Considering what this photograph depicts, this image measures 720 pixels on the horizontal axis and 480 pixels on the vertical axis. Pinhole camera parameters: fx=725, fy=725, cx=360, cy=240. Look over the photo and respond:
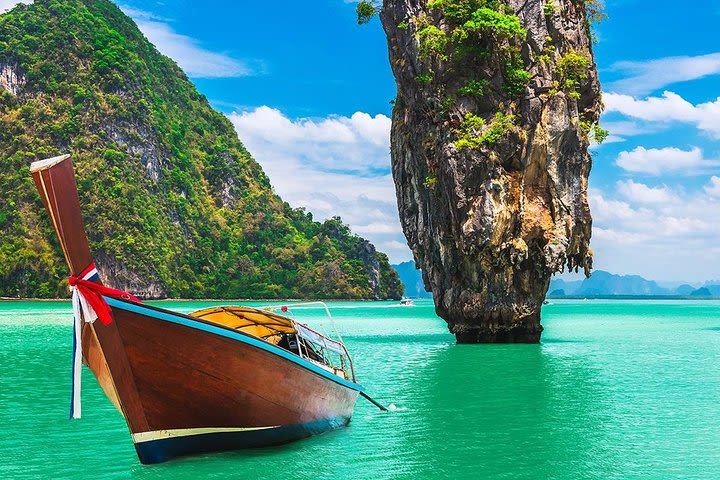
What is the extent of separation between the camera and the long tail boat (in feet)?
30.7

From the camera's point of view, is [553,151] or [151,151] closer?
[553,151]

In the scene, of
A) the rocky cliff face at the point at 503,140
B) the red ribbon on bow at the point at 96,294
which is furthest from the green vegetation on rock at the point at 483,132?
the red ribbon on bow at the point at 96,294

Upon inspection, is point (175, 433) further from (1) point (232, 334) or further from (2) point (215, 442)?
(1) point (232, 334)

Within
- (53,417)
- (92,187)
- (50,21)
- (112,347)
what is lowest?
(53,417)

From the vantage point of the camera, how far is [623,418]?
51.1 feet

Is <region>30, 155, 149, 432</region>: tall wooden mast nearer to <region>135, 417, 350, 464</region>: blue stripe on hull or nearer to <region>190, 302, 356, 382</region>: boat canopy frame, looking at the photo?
<region>135, 417, 350, 464</region>: blue stripe on hull

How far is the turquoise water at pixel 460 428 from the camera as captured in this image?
1105cm

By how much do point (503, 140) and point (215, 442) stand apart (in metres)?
21.2

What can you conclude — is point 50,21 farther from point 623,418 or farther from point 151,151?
point 623,418

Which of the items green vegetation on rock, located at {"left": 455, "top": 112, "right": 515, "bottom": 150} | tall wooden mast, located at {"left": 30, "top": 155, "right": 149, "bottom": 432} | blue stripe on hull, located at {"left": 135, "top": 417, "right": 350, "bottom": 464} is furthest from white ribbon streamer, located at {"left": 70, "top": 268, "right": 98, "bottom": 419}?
green vegetation on rock, located at {"left": 455, "top": 112, "right": 515, "bottom": 150}

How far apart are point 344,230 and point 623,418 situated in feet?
417

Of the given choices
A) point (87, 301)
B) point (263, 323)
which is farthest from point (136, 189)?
point (87, 301)

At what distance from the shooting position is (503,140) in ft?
96.4

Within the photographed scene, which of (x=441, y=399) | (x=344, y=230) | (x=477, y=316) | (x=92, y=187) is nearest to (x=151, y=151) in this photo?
(x=92, y=187)
